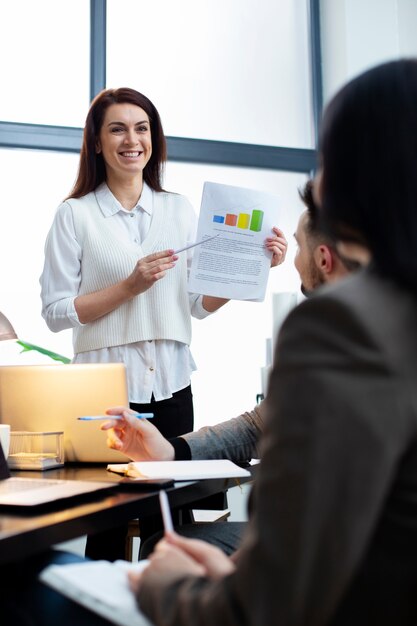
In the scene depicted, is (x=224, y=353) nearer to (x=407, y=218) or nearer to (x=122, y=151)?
(x=122, y=151)

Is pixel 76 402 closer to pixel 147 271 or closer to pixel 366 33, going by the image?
pixel 147 271

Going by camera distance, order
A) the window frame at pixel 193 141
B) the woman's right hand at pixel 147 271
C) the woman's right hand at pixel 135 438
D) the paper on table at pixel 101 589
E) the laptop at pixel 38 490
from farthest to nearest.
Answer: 1. the window frame at pixel 193 141
2. the woman's right hand at pixel 147 271
3. the woman's right hand at pixel 135 438
4. the laptop at pixel 38 490
5. the paper on table at pixel 101 589

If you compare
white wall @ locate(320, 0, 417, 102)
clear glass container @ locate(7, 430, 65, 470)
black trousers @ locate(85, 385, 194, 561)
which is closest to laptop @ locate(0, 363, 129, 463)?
clear glass container @ locate(7, 430, 65, 470)

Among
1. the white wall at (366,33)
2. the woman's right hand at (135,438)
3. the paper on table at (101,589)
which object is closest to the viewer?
the paper on table at (101,589)

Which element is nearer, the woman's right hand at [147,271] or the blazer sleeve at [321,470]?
the blazer sleeve at [321,470]

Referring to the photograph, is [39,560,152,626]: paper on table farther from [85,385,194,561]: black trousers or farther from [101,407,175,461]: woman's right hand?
[85,385,194,561]: black trousers

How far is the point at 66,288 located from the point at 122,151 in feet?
1.64

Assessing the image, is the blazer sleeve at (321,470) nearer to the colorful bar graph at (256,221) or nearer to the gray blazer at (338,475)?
the gray blazer at (338,475)

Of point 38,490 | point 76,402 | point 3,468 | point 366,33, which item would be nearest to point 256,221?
point 76,402

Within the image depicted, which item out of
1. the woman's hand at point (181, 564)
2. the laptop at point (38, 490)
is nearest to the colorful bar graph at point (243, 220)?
the laptop at point (38, 490)

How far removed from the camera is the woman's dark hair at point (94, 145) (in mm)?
2830

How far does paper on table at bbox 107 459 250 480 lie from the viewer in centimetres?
159

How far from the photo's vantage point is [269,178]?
15.9 feet

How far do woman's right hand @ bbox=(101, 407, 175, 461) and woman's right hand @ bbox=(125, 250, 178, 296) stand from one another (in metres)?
0.81
